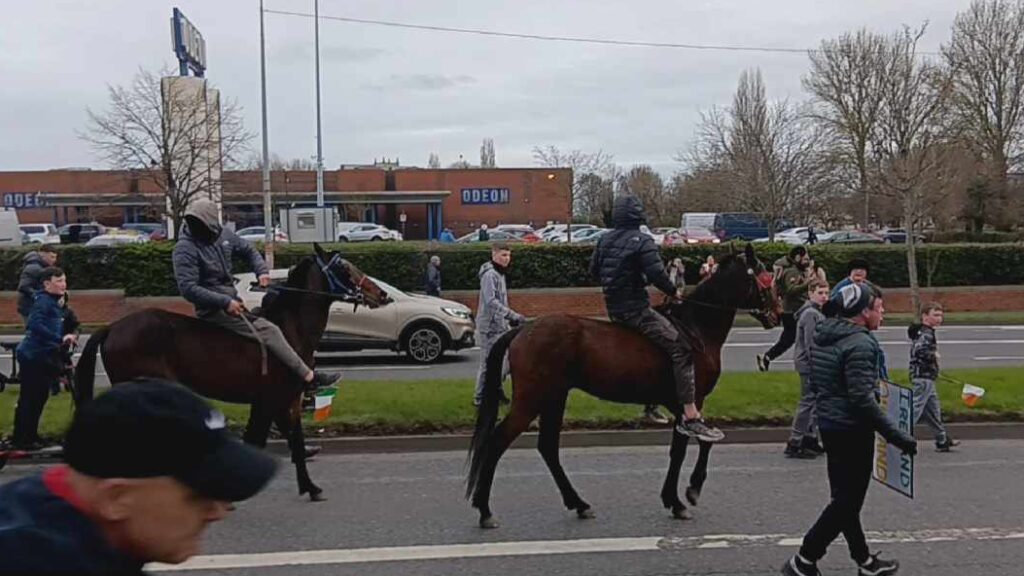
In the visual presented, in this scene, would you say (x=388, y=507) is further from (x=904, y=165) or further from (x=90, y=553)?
(x=904, y=165)

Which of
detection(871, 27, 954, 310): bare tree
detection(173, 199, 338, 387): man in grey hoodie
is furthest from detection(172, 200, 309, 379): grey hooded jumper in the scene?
detection(871, 27, 954, 310): bare tree

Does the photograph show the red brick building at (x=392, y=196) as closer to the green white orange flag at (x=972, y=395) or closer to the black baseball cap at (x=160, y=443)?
the green white orange flag at (x=972, y=395)

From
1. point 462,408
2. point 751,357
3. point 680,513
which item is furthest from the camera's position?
point 751,357

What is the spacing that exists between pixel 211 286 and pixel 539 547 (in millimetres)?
3564

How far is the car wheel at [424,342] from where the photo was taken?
1747 cm

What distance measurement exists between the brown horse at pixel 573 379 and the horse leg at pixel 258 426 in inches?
69.6

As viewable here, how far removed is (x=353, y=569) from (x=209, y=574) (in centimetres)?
89

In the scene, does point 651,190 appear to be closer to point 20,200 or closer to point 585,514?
point 20,200

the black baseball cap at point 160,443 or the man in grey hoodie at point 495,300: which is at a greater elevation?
the black baseball cap at point 160,443

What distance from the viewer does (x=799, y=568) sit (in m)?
5.77

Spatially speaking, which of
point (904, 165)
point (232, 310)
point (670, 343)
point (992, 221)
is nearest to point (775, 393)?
point (670, 343)

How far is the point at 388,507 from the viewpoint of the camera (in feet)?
25.0

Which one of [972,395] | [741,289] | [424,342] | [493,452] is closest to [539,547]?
[493,452]

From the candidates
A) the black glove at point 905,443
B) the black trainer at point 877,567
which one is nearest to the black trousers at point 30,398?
the black trainer at point 877,567
